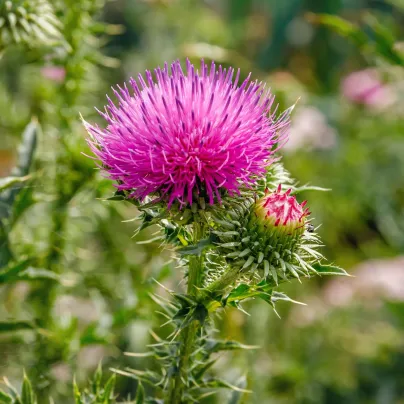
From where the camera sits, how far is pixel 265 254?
2.01 metres

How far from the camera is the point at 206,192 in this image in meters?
2.03

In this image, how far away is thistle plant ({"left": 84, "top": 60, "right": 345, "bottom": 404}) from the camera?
6.42ft

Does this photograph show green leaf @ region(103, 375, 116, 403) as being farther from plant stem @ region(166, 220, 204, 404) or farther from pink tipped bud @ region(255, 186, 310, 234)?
pink tipped bud @ region(255, 186, 310, 234)

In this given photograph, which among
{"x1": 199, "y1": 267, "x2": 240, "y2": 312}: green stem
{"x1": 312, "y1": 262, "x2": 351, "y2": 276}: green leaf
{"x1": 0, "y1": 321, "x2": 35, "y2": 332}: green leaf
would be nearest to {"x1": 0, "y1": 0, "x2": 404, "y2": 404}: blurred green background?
{"x1": 0, "y1": 321, "x2": 35, "y2": 332}: green leaf

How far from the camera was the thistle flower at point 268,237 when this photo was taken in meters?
1.98

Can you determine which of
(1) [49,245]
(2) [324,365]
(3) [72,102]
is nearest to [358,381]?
(2) [324,365]

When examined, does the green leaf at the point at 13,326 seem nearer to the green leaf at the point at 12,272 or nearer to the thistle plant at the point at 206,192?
the green leaf at the point at 12,272

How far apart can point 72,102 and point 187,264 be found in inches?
70.2

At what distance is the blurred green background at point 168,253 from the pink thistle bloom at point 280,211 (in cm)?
49

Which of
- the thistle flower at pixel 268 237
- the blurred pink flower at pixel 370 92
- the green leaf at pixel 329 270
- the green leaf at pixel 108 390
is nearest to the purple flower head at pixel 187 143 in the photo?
the thistle flower at pixel 268 237

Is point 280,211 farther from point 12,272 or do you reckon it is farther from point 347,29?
point 347,29

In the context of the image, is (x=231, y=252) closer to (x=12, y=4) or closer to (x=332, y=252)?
(x=12, y=4)

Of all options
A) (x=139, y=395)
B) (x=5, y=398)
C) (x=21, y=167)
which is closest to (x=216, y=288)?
(x=139, y=395)

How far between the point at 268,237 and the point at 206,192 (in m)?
0.27
